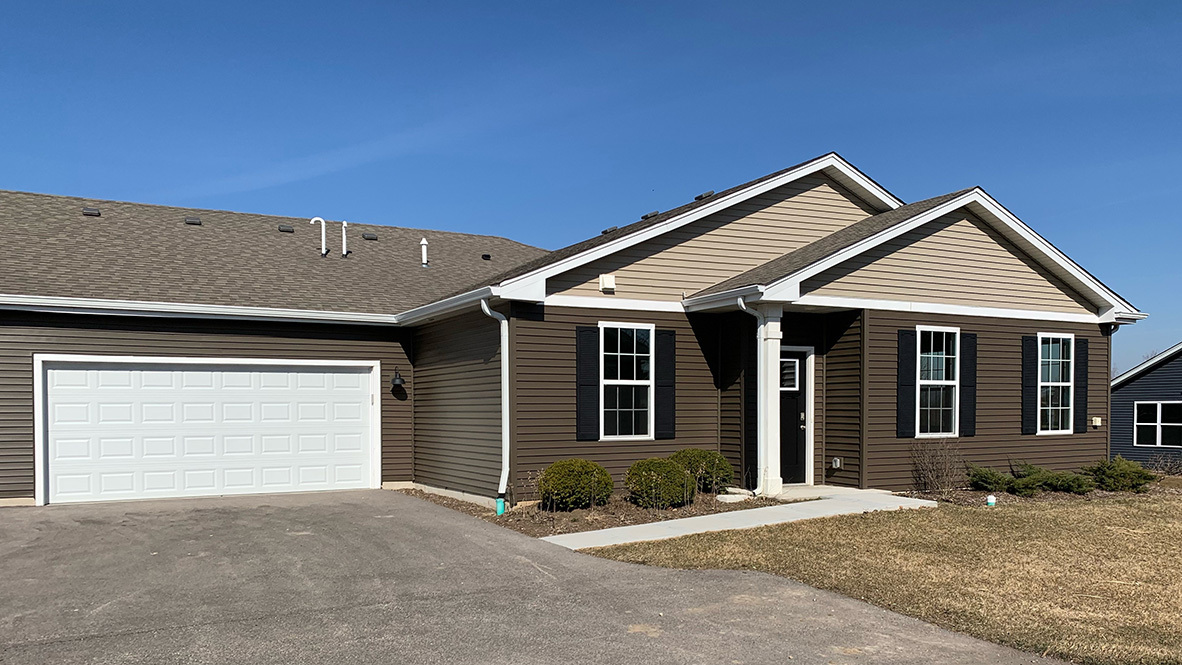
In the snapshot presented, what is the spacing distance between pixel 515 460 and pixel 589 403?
1338mm

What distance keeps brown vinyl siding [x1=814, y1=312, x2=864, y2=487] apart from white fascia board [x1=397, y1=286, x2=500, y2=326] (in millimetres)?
5374

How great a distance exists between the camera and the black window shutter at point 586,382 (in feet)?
41.3

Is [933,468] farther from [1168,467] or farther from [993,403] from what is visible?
[1168,467]

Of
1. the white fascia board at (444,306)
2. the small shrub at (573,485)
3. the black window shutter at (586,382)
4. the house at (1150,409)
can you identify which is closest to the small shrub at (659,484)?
the small shrub at (573,485)

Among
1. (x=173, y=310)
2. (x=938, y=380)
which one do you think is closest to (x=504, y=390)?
(x=173, y=310)

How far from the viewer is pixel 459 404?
45.2 ft

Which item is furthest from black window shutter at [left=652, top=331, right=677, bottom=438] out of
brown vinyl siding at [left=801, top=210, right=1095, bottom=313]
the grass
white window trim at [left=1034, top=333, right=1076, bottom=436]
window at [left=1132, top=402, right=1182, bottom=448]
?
window at [left=1132, top=402, right=1182, bottom=448]

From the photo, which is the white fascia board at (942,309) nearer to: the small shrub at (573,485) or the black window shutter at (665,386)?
the black window shutter at (665,386)

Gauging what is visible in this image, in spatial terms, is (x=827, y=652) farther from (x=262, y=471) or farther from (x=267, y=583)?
(x=262, y=471)

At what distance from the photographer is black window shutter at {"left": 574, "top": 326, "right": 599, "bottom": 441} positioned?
12594 mm

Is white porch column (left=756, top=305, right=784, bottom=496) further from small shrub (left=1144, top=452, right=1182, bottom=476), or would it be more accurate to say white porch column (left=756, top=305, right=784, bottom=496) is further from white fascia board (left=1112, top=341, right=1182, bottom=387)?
white fascia board (left=1112, top=341, right=1182, bottom=387)

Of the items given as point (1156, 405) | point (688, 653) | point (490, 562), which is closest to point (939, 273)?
point (490, 562)

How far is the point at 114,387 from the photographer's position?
43.7 feet

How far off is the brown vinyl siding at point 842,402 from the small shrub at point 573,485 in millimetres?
3959
